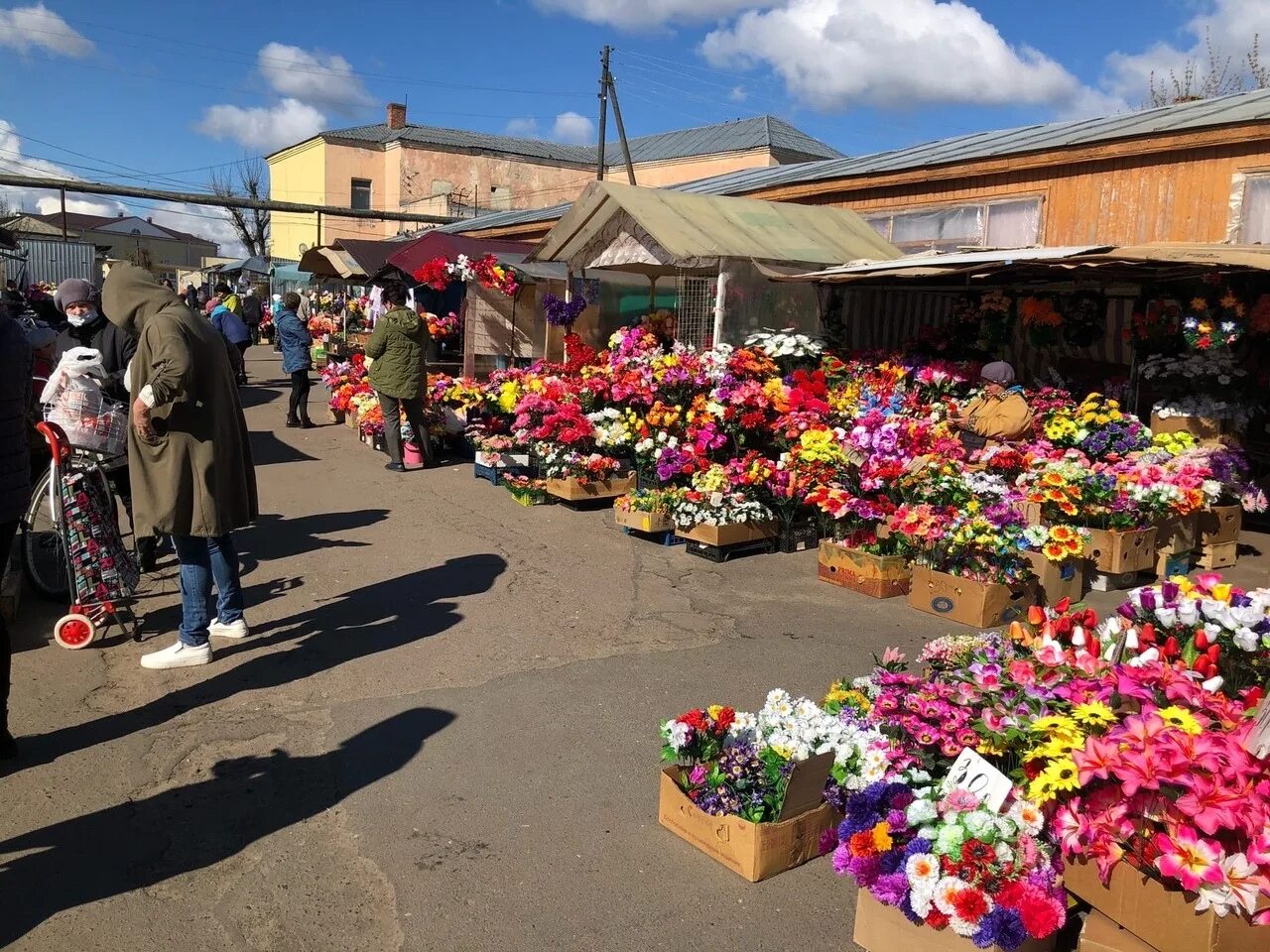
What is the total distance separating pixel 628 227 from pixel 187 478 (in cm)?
666

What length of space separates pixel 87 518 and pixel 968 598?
16.4 feet

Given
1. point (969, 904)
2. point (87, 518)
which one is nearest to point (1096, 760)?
point (969, 904)

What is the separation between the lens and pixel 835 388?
9664 millimetres

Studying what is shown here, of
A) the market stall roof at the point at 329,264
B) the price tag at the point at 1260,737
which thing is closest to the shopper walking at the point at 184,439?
the price tag at the point at 1260,737

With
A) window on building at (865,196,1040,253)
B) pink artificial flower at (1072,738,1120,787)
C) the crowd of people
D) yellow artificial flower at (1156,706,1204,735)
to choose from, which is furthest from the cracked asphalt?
window on building at (865,196,1040,253)

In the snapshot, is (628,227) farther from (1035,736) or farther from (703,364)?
(1035,736)

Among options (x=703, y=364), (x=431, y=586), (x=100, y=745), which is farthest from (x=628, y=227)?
(x=100, y=745)

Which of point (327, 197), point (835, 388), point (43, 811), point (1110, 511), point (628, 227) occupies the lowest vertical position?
point (43, 811)

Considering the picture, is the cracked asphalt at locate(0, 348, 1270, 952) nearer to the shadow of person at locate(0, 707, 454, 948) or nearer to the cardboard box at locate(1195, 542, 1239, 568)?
the shadow of person at locate(0, 707, 454, 948)

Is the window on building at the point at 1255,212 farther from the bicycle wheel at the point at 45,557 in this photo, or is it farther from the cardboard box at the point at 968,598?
the bicycle wheel at the point at 45,557

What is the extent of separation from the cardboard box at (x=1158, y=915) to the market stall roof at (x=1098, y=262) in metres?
5.68

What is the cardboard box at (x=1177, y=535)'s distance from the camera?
709cm

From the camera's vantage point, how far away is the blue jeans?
478 centimetres

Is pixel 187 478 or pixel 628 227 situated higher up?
pixel 628 227
